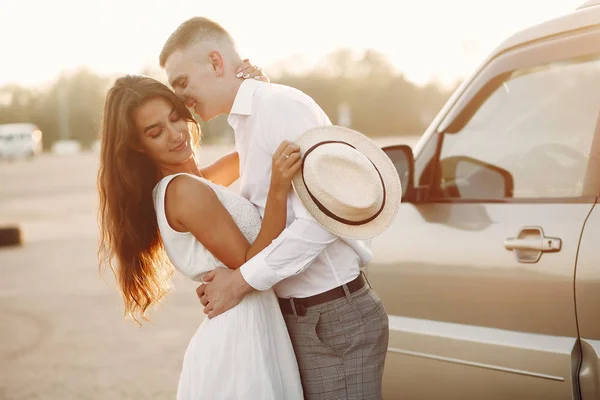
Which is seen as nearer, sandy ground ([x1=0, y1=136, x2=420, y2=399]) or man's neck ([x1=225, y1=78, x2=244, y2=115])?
man's neck ([x1=225, y1=78, x2=244, y2=115])

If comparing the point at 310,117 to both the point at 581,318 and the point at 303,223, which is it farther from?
the point at 581,318

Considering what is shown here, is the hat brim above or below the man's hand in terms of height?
above

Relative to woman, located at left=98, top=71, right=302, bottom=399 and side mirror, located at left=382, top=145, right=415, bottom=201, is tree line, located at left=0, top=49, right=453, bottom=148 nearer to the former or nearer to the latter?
side mirror, located at left=382, top=145, right=415, bottom=201

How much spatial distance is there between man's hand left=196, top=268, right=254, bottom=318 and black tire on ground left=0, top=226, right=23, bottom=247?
11.7 metres

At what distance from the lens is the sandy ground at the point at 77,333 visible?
580 cm

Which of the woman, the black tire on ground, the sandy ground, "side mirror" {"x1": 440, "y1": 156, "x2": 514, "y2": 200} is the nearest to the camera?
the woman

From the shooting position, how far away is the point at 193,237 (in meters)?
2.78

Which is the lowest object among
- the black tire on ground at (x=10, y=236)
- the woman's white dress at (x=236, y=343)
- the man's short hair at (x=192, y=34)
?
the black tire on ground at (x=10, y=236)

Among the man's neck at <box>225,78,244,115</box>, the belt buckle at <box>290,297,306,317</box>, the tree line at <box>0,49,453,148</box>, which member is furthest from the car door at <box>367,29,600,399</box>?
the tree line at <box>0,49,453,148</box>

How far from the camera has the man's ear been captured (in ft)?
9.30

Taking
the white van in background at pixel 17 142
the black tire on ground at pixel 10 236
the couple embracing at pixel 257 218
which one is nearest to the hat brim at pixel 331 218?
the couple embracing at pixel 257 218

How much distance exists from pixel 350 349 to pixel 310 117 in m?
0.75

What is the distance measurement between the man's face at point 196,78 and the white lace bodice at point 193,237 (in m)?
0.28

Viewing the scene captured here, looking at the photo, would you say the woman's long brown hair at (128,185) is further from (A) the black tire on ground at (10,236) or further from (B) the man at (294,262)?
(A) the black tire on ground at (10,236)
